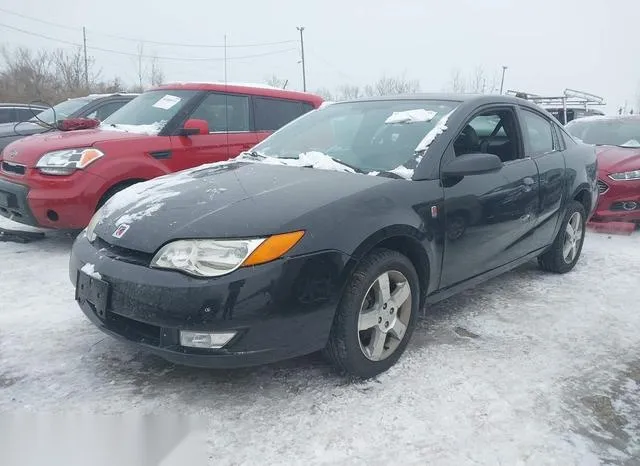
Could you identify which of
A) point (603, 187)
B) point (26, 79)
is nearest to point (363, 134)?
point (603, 187)

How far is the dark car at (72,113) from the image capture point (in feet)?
25.7

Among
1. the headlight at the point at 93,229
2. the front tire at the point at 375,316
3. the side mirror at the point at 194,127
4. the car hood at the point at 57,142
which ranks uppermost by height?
the side mirror at the point at 194,127

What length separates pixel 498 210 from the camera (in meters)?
3.47

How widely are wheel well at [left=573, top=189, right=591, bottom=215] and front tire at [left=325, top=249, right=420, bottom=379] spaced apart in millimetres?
2588

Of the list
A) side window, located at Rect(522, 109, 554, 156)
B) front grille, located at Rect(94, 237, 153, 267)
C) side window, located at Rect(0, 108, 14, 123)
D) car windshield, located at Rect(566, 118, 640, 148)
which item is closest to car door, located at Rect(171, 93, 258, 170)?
front grille, located at Rect(94, 237, 153, 267)

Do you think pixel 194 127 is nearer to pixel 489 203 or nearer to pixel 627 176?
pixel 489 203

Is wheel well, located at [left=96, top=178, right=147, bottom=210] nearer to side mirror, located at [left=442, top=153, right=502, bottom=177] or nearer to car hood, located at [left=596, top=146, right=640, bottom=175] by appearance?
side mirror, located at [left=442, top=153, right=502, bottom=177]

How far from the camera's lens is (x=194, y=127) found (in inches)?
208

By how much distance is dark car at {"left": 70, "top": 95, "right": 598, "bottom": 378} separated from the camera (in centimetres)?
232

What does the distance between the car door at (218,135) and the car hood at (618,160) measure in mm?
4296

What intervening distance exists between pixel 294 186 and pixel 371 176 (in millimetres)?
452

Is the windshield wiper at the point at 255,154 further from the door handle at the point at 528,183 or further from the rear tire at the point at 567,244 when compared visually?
the rear tire at the point at 567,244

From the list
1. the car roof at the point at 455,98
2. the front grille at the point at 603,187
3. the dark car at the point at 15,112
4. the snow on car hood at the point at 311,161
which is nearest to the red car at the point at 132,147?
the snow on car hood at the point at 311,161

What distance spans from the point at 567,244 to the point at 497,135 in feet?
4.45
